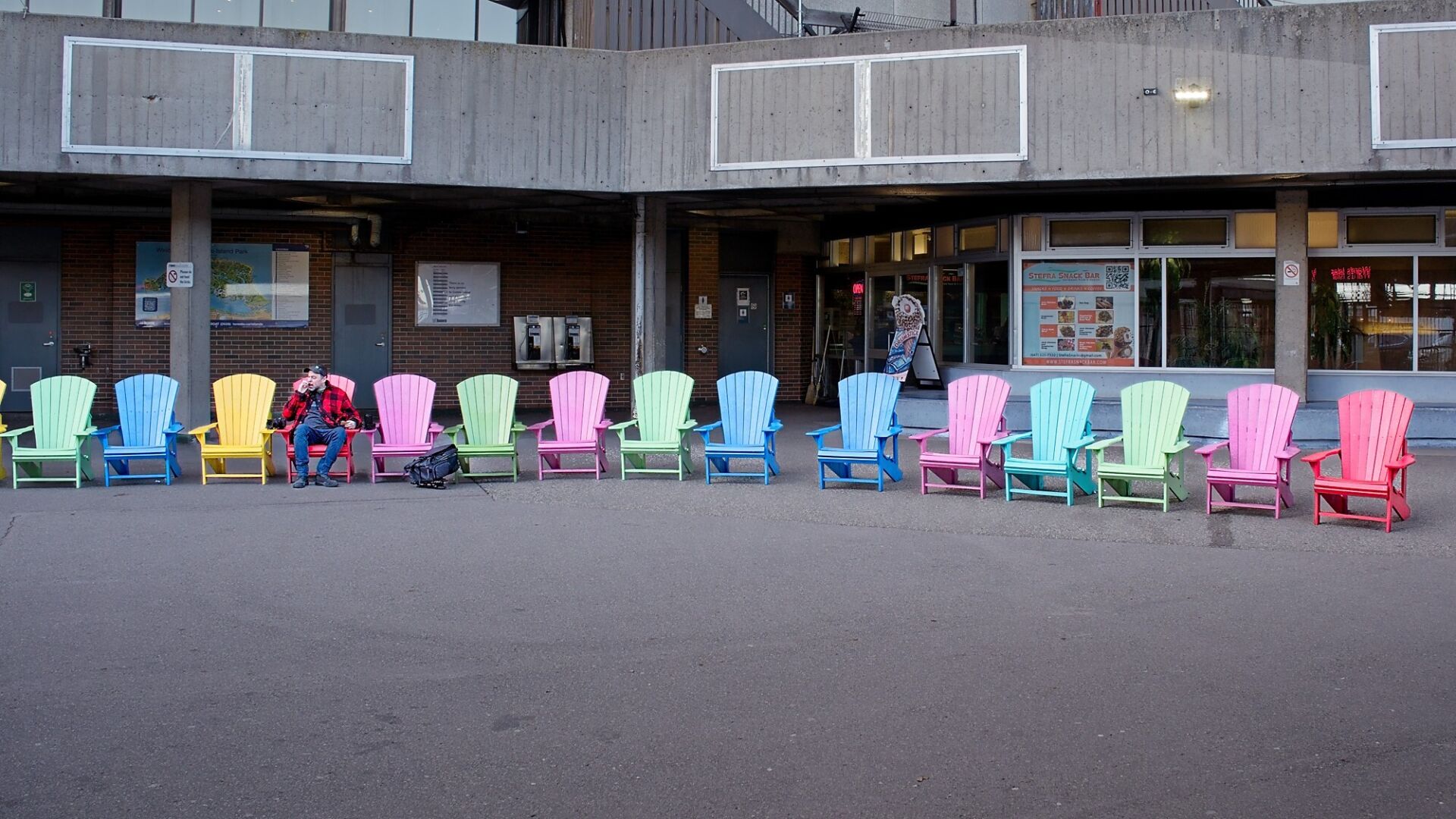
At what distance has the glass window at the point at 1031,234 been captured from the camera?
56.3 feet

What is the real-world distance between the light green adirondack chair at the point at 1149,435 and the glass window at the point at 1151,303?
5427 mm

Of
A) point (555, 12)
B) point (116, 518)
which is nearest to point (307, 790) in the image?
point (116, 518)

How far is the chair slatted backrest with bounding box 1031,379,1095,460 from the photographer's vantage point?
1199cm

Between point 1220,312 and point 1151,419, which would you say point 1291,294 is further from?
point 1151,419

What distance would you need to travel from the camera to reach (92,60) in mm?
14641

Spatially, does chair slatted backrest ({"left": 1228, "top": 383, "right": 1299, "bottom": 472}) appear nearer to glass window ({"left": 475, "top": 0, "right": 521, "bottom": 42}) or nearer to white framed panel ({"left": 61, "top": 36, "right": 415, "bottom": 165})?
white framed panel ({"left": 61, "top": 36, "right": 415, "bottom": 165})

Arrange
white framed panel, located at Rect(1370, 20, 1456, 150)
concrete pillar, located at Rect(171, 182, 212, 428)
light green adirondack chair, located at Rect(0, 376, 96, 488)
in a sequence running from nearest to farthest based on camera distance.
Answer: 1. light green adirondack chair, located at Rect(0, 376, 96, 488)
2. white framed panel, located at Rect(1370, 20, 1456, 150)
3. concrete pillar, located at Rect(171, 182, 212, 428)

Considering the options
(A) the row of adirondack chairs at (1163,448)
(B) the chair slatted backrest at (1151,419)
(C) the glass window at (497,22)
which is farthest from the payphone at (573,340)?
(B) the chair slatted backrest at (1151,419)

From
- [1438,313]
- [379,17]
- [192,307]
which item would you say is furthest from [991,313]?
[192,307]

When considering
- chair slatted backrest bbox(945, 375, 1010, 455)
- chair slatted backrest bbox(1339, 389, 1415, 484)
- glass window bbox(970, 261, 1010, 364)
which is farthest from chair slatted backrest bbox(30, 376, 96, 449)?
chair slatted backrest bbox(1339, 389, 1415, 484)

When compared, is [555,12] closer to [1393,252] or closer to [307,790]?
[1393,252]

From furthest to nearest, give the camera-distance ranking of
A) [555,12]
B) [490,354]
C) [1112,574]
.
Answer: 1. [490,354]
2. [555,12]
3. [1112,574]

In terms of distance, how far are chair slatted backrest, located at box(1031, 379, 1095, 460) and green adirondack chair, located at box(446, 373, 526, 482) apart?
15.8ft

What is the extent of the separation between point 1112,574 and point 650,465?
678cm
